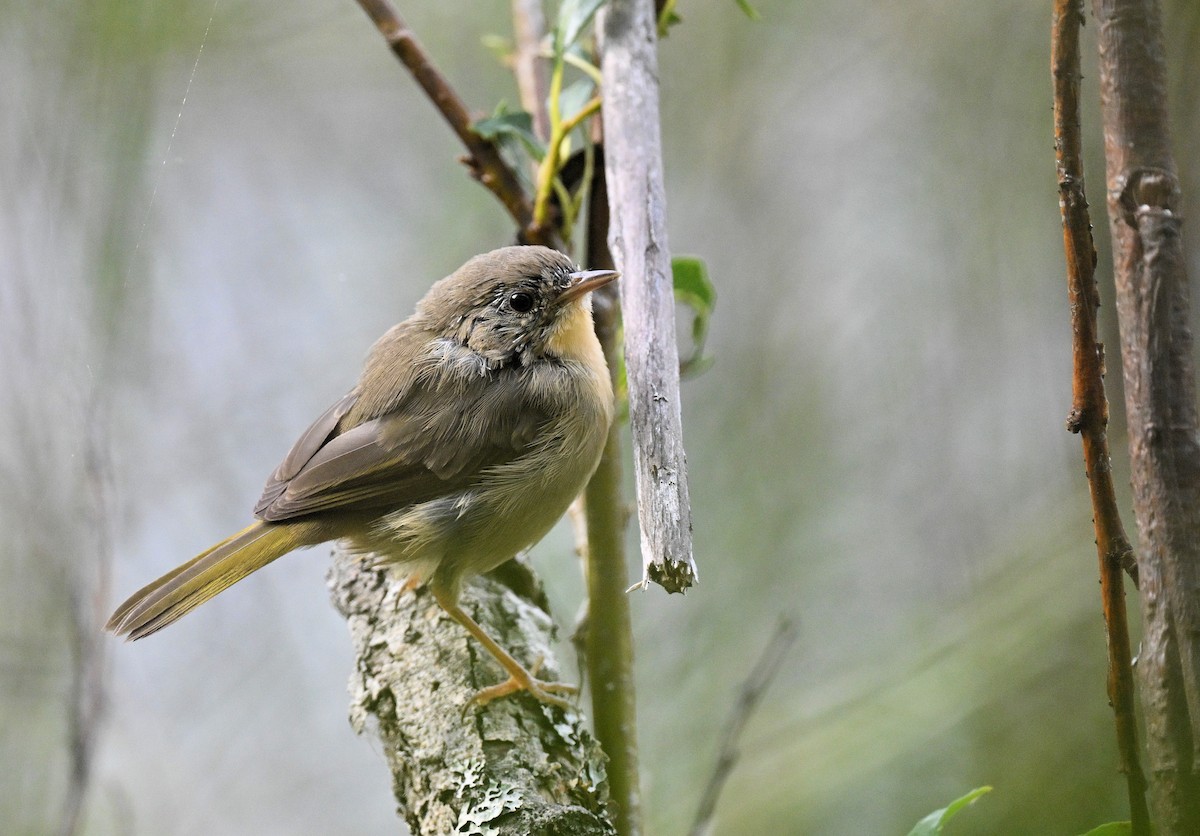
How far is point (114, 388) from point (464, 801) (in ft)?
7.82

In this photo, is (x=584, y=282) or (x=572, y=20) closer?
(x=572, y=20)

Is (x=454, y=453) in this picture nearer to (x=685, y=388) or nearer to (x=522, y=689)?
(x=522, y=689)

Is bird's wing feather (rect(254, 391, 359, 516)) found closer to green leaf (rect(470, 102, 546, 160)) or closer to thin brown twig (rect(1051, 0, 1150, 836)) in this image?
green leaf (rect(470, 102, 546, 160))

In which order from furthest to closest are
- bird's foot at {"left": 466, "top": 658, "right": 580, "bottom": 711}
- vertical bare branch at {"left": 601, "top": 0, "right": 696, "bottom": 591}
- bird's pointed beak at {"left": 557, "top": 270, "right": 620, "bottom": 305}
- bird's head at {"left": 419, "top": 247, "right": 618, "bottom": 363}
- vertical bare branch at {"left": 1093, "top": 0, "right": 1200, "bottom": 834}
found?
1. bird's head at {"left": 419, "top": 247, "right": 618, "bottom": 363}
2. bird's pointed beak at {"left": 557, "top": 270, "right": 620, "bottom": 305}
3. bird's foot at {"left": 466, "top": 658, "right": 580, "bottom": 711}
4. vertical bare branch at {"left": 601, "top": 0, "right": 696, "bottom": 591}
5. vertical bare branch at {"left": 1093, "top": 0, "right": 1200, "bottom": 834}

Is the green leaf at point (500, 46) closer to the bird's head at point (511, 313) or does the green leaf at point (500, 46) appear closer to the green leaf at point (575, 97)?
the green leaf at point (575, 97)

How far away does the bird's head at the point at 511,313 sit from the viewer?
9.79 feet

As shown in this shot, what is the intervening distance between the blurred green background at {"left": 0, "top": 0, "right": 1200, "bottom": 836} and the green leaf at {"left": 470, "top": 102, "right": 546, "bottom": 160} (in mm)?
1338

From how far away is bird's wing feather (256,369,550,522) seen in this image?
9.20ft

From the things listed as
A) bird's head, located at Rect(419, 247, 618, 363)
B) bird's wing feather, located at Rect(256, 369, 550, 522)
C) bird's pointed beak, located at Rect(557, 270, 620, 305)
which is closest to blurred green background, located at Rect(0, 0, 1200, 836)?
bird's wing feather, located at Rect(256, 369, 550, 522)

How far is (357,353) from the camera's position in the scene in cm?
544

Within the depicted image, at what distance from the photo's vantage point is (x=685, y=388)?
5199 millimetres

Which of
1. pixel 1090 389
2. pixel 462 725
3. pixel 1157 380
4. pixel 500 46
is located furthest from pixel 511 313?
pixel 1157 380

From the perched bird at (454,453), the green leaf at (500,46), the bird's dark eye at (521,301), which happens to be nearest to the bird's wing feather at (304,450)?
the perched bird at (454,453)

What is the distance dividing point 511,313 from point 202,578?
1.17 meters
